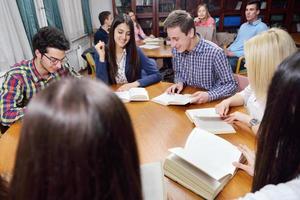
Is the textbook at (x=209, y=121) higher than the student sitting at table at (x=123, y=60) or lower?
lower

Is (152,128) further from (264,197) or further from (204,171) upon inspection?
(264,197)

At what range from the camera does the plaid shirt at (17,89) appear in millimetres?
1410

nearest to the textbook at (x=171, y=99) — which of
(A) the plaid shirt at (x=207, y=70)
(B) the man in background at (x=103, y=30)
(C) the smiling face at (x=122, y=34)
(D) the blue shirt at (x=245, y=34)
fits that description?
(A) the plaid shirt at (x=207, y=70)

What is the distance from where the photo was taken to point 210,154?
102cm

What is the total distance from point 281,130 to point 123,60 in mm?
1669

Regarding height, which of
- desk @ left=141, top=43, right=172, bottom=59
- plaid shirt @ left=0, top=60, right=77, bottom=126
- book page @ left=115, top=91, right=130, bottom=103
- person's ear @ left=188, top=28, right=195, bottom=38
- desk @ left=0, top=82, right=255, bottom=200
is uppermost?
person's ear @ left=188, top=28, right=195, bottom=38

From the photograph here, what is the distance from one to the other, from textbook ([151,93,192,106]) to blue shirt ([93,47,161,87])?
0.32m

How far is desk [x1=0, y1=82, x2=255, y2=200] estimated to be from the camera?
0.92 m

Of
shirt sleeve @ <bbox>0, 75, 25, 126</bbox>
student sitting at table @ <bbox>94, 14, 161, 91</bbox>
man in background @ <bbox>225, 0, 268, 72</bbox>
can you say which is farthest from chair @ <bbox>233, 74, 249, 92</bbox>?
man in background @ <bbox>225, 0, 268, 72</bbox>

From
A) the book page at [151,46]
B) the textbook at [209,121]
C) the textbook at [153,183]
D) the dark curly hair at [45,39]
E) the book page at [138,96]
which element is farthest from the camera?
the book page at [151,46]

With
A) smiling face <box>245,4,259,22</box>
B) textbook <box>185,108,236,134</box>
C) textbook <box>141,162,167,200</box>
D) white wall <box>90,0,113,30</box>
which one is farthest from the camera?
white wall <box>90,0,113,30</box>

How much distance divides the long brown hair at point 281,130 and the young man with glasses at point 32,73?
125 cm

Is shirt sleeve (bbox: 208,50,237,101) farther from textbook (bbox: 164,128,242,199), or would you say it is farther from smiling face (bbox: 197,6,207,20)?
smiling face (bbox: 197,6,207,20)

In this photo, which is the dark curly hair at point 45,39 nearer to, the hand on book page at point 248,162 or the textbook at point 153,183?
the textbook at point 153,183
